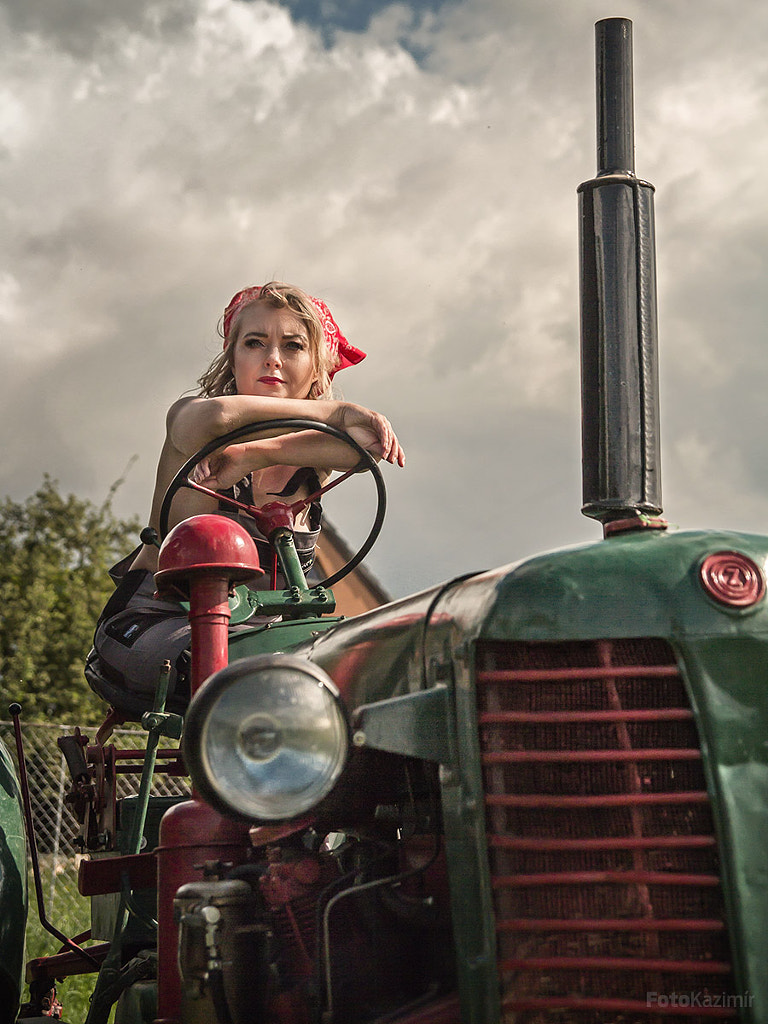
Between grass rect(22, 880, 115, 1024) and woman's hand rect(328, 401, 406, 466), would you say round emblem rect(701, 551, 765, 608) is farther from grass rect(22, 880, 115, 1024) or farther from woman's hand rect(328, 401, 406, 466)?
grass rect(22, 880, 115, 1024)

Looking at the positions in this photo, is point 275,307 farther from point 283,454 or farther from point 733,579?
point 733,579

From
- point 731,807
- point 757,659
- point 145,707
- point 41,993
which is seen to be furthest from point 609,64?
point 41,993

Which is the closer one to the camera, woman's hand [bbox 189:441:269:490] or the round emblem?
the round emblem

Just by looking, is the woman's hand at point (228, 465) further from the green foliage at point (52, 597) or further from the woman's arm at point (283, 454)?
the green foliage at point (52, 597)

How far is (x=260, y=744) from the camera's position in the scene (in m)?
1.87

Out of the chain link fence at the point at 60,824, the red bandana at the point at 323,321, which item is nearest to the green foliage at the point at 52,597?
the chain link fence at the point at 60,824

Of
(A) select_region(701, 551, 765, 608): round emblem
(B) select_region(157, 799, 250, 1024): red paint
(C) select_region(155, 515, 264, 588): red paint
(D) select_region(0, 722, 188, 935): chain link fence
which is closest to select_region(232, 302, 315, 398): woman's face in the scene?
(C) select_region(155, 515, 264, 588): red paint

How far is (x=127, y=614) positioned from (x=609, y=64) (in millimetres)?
1812

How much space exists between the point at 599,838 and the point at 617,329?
1101mm

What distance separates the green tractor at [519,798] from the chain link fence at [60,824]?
426 centimetres

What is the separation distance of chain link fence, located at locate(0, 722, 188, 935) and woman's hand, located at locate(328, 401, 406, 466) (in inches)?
137

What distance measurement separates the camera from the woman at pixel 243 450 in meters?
3.19

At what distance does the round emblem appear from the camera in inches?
73.5

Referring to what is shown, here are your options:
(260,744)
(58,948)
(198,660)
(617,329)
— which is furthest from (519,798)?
(58,948)
